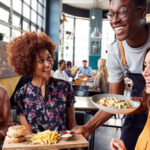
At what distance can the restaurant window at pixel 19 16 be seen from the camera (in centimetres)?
509

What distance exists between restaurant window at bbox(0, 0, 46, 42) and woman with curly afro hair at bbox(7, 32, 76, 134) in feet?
8.57

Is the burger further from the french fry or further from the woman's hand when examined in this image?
the woman's hand

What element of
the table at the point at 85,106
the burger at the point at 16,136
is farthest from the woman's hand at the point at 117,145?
the table at the point at 85,106

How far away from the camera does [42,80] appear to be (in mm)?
1904

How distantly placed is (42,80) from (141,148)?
1037 mm

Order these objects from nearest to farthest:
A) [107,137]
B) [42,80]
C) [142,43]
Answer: [142,43], [42,80], [107,137]

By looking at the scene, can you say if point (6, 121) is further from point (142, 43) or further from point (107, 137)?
point (107, 137)

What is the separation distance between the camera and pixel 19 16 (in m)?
6.30

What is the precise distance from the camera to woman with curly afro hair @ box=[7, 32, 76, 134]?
1.82 metres

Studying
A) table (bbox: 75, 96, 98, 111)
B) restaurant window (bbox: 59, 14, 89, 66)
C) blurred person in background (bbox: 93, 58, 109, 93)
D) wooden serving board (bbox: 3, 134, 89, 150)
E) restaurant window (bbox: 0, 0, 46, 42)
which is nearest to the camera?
wooden serving board (bbox: 3, 134, 89, 150)

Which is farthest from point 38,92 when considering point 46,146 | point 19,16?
point 19,16

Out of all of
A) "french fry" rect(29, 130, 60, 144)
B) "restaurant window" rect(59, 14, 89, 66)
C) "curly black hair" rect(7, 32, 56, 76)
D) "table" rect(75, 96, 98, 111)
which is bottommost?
"table" rect(75, 96, 98, 111)

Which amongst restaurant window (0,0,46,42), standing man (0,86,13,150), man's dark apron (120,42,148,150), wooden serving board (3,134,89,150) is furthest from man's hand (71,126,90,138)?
restaurant window (0,0,46,42)

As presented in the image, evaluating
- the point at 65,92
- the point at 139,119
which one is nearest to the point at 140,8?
the point at 139,119
